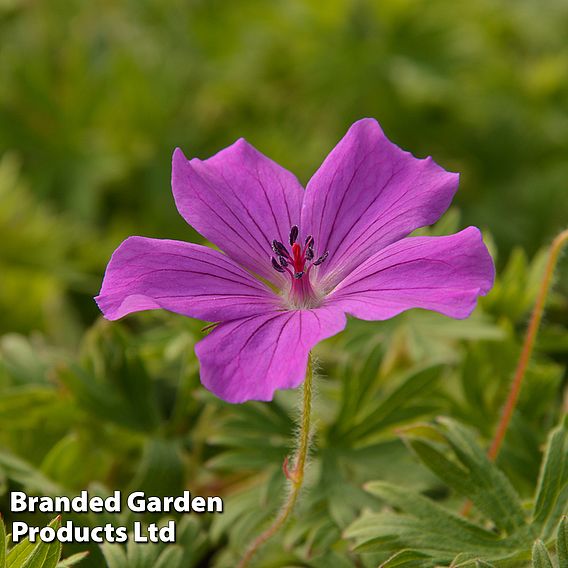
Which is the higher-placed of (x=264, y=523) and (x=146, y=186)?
(x=146, y=186)

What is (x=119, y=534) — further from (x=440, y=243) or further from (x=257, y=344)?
(x=440, y=243)

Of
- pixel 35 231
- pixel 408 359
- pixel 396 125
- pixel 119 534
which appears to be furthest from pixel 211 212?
pixel 396 125

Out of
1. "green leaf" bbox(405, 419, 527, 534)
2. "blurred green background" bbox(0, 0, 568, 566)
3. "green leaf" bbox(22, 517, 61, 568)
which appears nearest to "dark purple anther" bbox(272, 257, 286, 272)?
"green leaf" bbox(405, 419, 527, 534)

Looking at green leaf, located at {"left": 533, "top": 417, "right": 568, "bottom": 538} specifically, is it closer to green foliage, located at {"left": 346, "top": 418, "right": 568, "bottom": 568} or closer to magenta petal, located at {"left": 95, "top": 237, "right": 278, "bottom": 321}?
green foliage, located at {"left": 346, "top": 418, "right": 568, "bottom": 568}

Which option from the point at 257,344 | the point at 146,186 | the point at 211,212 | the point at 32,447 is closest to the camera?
the point at 257,344

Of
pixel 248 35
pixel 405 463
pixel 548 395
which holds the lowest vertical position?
pixel 405 463

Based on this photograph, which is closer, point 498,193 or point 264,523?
point 264,523
